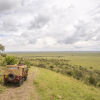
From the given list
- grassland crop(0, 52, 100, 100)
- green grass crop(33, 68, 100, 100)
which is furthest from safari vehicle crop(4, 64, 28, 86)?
green grass crop(33, 68, 100, 100)

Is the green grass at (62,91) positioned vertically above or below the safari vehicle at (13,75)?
below

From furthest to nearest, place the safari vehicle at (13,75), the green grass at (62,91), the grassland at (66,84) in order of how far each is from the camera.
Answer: the safari vehicle at (13,75)
the grassland at (66,84)
the green grass at (62,91)

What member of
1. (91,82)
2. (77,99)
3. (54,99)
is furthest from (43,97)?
(91,82)

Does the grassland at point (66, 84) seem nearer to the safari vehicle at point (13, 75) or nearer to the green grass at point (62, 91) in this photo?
the green grass at point (62, 91)

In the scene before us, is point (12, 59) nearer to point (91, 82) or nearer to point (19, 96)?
point (91, 82)

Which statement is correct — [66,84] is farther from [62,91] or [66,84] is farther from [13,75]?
[13,75]

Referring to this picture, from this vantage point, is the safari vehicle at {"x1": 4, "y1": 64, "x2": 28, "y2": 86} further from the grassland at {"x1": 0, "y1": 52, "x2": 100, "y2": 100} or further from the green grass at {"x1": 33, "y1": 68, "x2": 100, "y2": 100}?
the green grass at {"x1": 33, "y1": 68, "x2": 100, "y2": 100}

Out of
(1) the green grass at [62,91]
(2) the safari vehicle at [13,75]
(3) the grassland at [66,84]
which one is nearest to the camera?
(1) the green grass at [62,91]

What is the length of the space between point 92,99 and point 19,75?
24.4 ft

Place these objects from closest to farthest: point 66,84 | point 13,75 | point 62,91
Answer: point 62,91 → point 13,75 → point 66,84

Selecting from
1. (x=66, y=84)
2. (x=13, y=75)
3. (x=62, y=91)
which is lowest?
(x=66, y=84)

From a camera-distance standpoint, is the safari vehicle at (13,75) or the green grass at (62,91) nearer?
the green grass at (62,91)

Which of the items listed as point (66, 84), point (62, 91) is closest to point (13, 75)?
point (62, 91)

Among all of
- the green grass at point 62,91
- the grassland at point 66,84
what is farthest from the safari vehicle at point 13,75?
the green grass at point 62,91
